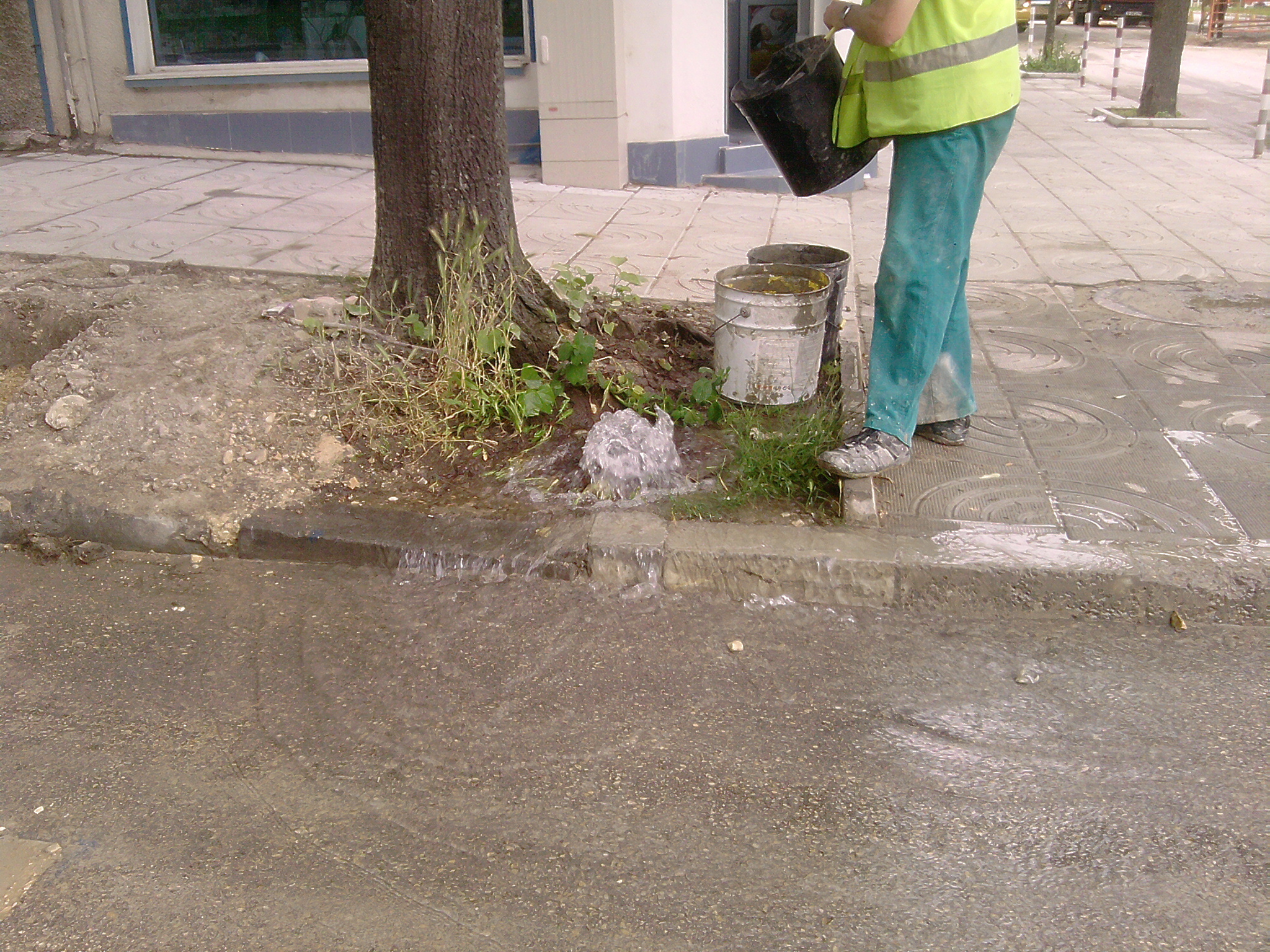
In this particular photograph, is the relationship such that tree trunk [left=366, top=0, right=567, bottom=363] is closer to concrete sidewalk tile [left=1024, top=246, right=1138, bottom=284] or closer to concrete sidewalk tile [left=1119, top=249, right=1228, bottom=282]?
concrete sidewalk tile [left=1024, top=246, right=1138, bottom=284]

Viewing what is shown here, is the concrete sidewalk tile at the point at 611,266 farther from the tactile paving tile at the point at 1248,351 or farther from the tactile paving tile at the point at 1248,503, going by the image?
the tactile paving tile at the point at 1248,503

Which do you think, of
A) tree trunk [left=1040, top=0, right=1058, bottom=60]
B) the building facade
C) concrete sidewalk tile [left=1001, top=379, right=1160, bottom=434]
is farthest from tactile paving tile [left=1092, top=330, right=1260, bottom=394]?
tree trunk [left=1040, top=0, right=1058, bottom=60]

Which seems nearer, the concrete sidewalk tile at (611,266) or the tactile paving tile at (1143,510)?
the tactile paving tile at (1143,510)

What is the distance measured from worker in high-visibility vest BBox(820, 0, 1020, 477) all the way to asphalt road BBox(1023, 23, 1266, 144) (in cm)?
952

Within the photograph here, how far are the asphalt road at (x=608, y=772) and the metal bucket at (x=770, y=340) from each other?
1.21 meters

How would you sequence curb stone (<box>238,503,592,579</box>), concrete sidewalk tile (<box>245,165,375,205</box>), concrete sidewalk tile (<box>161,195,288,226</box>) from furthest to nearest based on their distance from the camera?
concrete sidewalk tile (<box>245,165,375,205</box>) → concrete sidewalk tile (<box>161,195,288,226</box>) → curb stone (<box>238,503,592,579</box>)

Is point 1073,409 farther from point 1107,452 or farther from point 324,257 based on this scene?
point 324,257

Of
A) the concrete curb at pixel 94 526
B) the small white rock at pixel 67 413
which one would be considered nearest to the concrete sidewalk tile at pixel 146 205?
the small white rock at pixel 67 413

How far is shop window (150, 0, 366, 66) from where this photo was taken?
891cm

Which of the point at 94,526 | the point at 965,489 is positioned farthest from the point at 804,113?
the point at 94,526

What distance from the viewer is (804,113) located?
3.63m

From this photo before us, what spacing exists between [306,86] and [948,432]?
6.93 m

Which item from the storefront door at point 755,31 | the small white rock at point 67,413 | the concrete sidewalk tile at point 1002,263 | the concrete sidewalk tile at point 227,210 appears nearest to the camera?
the small white rock at point 67,413

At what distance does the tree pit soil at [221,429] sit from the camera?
3.61m
